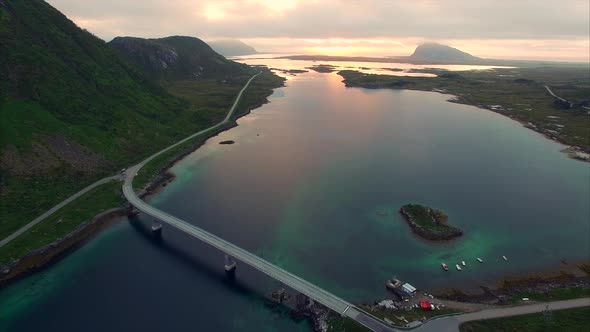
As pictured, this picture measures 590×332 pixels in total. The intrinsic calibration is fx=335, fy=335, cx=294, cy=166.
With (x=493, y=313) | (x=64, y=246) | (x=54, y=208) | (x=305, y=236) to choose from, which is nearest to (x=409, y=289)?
(x=493, y=313)

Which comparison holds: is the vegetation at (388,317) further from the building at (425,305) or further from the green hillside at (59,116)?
the green hillside at (59,116)

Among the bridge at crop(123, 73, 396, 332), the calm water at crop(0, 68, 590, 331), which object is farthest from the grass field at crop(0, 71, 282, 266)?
the bridge at crop(123, 73, 396, 332)

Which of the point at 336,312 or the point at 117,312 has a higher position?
the point at 336,312

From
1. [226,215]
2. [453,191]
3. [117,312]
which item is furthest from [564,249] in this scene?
[117,312]

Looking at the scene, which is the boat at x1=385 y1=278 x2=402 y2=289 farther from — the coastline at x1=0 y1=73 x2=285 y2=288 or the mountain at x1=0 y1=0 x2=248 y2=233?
the mountain at x1=0 y1=0 x2=248 y2=233

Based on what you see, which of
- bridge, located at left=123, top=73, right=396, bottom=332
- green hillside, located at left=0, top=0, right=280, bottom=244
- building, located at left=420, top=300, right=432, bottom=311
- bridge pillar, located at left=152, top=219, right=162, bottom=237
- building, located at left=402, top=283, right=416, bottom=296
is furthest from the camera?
green hillside, located at left=0, top=0, right=280, bottom=244

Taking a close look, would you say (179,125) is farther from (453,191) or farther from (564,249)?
(564,249)
